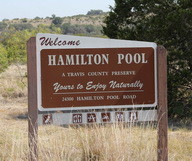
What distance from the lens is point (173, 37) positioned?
10828 mm

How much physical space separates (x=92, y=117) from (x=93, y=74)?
524mm

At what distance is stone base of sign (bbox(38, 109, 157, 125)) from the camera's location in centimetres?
513

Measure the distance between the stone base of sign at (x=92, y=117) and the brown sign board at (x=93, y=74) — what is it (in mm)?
86

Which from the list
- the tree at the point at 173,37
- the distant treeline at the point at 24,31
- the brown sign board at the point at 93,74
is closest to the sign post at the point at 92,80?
the brown sign board at the point at 93,74

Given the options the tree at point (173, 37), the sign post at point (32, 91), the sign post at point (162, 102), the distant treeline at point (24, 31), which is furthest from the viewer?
the distant treeline at point (24, 31)

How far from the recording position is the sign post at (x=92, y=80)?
5117mm

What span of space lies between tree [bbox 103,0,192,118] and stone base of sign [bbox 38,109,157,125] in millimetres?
5163

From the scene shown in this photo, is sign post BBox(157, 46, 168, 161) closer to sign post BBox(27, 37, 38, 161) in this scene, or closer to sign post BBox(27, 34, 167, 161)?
sign post BBox(27, 34, 167, 161)

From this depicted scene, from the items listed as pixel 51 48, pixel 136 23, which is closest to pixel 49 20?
pixel 136 23

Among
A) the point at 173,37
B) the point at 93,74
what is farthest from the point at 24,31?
the point at 93,74

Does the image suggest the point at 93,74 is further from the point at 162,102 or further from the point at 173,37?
the point at 173,37

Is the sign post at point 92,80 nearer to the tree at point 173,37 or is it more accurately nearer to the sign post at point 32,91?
the sign post at point 32,91

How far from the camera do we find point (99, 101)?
5.21m

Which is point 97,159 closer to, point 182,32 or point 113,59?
point 113,59
